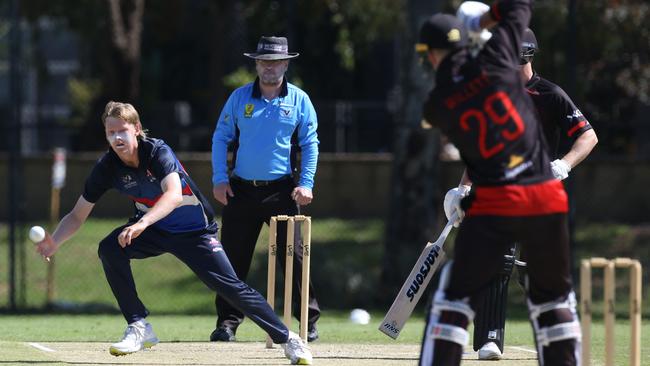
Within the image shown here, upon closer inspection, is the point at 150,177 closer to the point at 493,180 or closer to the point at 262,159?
the point at 262,159

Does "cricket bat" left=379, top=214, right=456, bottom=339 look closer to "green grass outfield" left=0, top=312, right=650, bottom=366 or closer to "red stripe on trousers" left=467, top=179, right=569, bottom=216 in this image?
"green grass outfield" left=0, top=312, right=650, bottom=366

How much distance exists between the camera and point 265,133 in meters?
8.86

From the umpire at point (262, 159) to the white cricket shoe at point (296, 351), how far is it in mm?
1401

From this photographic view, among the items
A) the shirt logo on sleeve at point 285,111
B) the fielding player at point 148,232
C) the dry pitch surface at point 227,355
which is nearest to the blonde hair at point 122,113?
the fielding player at point 148,232

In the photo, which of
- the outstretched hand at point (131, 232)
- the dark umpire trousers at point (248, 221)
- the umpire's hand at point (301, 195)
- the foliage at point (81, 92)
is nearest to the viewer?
the outstretched hand at point (131, 232)

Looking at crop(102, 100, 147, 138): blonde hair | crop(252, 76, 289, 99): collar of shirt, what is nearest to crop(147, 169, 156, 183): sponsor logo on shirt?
crop(102, 100, 147, 138): blonde hair

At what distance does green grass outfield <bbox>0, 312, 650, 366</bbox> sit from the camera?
797cm

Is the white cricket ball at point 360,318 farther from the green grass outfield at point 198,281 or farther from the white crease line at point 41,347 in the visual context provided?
the white crease line at point 41,347

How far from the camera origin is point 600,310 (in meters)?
14.2

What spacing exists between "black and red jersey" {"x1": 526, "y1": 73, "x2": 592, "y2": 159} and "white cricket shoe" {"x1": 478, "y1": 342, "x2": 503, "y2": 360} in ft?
4.24

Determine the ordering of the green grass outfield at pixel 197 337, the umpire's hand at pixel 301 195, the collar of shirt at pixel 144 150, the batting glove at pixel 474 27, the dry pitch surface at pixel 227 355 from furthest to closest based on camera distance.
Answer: the umpire's hand at pixel 301 195
the green grass outfield at pixel 197 337
the dry pitch surface at pixel 227 355
the collar of shirt at pixel 144 150
the batting glove at pixel 474 27

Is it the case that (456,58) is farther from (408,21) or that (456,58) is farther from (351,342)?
(408,21)

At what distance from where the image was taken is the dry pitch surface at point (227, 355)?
767 centimetres

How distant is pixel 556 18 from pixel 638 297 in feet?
35.8
